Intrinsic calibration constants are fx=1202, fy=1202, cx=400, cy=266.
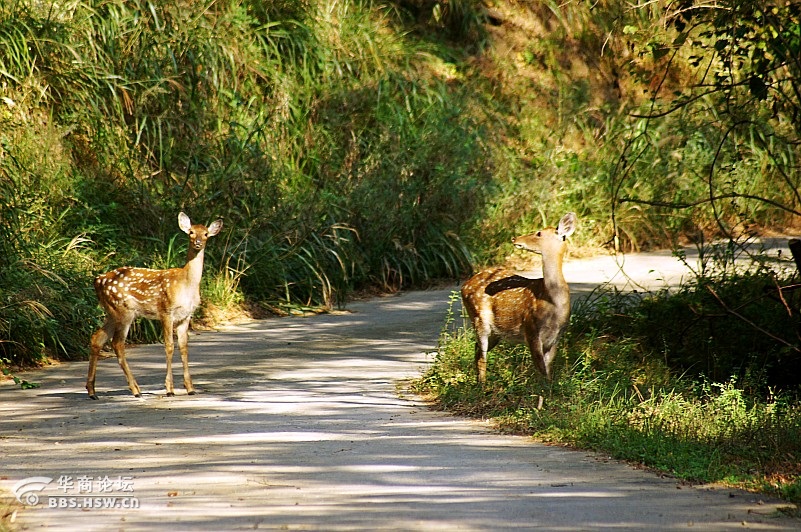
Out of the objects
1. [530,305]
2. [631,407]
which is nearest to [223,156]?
[530,305]

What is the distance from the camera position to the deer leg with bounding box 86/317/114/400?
10.1 m

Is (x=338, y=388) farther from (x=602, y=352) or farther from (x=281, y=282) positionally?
(x=281, y=282)

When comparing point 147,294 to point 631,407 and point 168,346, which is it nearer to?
point 168,346

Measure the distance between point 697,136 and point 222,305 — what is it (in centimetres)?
1010

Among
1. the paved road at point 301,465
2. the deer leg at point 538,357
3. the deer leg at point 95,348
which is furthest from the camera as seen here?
the deer leg at point 95,348

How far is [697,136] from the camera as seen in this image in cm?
2105

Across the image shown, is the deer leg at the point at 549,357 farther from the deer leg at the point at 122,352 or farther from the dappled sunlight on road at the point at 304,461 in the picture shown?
the deer leg at the point at 122,352

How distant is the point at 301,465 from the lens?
7.31m

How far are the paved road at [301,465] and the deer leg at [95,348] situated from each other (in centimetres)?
14

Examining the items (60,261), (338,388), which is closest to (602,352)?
(338,388)

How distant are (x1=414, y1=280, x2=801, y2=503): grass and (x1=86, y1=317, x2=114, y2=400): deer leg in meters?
2.74

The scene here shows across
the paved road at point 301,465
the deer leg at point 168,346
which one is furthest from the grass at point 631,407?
the deer leg at point 168,346

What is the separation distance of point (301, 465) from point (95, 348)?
3.65 meters

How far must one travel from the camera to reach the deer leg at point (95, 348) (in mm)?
10102
